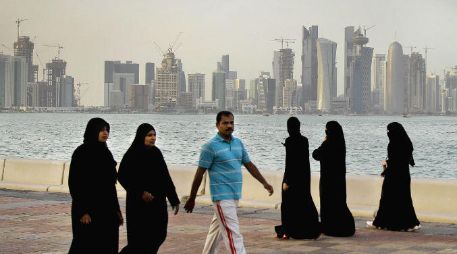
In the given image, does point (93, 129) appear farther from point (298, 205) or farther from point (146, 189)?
point (298, 205)

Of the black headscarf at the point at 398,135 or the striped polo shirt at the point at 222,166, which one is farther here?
the black headscarf at the point at 398,135

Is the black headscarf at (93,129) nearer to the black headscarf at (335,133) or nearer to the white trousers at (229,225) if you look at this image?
the white trousers at (229,225)

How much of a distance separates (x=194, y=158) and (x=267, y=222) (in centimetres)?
5928

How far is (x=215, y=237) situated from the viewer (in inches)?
360

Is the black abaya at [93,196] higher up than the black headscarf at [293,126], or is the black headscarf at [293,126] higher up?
the black headscarf at [293,126]

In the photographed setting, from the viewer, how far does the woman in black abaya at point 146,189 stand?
855 cm

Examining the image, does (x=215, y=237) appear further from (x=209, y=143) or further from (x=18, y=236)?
(x=18, y=236)

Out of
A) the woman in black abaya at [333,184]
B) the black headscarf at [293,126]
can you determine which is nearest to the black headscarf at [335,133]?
the woman in black abaya at [333,184]

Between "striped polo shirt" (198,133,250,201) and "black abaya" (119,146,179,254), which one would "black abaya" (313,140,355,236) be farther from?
"black abaya" (119,146,179,254)

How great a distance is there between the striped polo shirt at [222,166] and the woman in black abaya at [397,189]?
4670 millimetres

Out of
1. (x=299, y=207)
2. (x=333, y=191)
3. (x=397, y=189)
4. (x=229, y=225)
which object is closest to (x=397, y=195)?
(x=397, y=189)

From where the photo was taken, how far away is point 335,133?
1209 cm

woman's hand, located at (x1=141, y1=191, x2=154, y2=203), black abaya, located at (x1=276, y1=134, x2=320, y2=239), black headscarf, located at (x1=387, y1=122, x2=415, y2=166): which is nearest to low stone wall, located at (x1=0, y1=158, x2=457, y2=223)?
black headscarf, located at (x1=387, y1=122, x2=415, y2=166)

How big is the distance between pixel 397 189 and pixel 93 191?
234 inches
